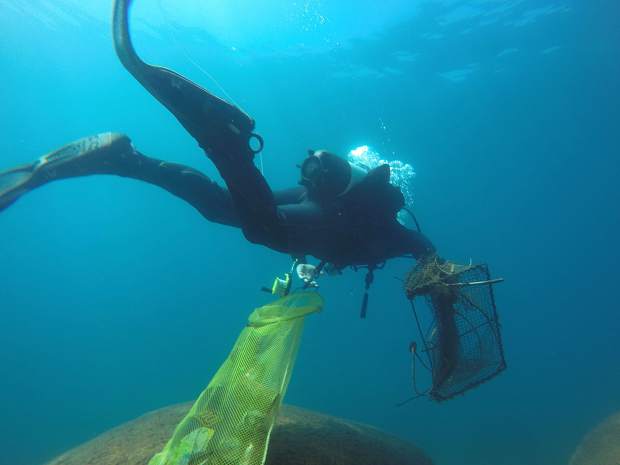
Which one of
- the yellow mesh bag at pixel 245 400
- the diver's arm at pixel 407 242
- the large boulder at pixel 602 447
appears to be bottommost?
the large boulder at pixel 602 447

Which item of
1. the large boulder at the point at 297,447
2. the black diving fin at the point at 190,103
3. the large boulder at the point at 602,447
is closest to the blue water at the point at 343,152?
the large boulder at the point at 297,447

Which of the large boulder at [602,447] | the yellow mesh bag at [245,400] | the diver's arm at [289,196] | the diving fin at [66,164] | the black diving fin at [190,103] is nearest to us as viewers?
the yellow mesh bag at [245,400]

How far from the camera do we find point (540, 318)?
3014 inches

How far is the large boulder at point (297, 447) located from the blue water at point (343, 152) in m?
2.46

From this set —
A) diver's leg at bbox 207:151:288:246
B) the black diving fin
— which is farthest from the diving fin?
diver's leg at bbox 207:151:288:246

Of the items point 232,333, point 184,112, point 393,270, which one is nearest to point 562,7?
point 184,112

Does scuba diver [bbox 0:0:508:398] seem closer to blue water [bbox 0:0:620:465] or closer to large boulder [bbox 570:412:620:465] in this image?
blue water [bbox 0:0:620:465]

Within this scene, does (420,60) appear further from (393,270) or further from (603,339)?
(603,339)

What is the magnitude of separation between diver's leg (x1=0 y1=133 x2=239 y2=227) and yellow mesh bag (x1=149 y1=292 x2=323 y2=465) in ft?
5.84

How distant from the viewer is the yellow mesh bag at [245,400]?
7.30 ft

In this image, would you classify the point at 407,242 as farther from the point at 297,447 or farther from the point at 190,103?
the point at 190,103

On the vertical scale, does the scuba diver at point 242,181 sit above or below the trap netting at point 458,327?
above

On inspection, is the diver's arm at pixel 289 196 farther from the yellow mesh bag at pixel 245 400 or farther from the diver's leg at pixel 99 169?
the yellow mesh bag at pixel 245 400

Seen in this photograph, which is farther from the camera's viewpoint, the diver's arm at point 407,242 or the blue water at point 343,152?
the blue water at point 343,152
